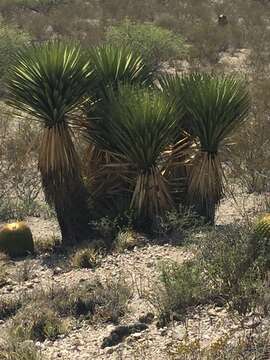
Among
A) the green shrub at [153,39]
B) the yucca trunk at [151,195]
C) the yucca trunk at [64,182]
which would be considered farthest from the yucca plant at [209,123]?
the green shrub at [153,39]

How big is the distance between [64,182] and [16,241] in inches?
35.6

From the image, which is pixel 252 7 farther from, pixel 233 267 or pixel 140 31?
pixel 233 267

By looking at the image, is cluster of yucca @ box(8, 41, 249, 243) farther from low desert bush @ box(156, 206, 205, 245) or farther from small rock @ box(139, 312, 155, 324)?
small rock @ box(139, 312, 155, 324)

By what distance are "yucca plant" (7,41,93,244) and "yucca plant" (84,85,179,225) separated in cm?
41

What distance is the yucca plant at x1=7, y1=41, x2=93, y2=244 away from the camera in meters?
6.80

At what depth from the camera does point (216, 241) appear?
586 cm

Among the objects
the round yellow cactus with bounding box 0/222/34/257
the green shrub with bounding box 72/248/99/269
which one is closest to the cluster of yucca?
the round yellow cactus with bounding box 0/222/34/257

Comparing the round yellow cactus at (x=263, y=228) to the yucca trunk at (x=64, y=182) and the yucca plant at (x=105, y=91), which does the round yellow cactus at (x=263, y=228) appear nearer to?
the yucca plant at (x=105, y=91)

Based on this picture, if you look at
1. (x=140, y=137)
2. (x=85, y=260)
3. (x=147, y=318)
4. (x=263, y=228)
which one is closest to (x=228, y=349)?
(x=147, y=318)

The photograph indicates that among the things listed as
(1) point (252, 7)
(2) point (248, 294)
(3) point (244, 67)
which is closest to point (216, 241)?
(2) point (248, 294)

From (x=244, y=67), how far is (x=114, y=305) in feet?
43.9

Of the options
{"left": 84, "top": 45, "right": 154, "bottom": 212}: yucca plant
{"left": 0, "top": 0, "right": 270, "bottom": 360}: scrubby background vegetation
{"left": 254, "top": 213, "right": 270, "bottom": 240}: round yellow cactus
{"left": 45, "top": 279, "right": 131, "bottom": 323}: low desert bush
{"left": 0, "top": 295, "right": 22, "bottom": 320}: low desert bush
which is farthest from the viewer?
{"left": 84, "top": 45, "right": 154, "bottom": 212}: yucca plant

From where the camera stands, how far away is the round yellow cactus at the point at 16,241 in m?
7.14

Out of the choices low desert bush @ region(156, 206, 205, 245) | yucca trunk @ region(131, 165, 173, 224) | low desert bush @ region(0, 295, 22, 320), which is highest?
yucca trunk @ region(131, 165, 173, 224)
